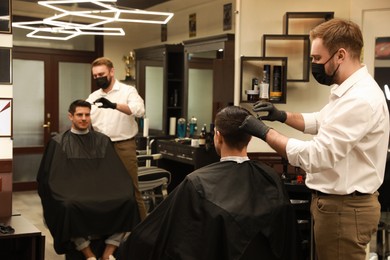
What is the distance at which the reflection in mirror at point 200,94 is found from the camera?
5.68 m

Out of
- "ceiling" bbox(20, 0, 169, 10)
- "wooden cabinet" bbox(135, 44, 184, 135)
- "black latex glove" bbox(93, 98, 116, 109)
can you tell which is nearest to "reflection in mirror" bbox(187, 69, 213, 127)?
"wooden cabinet" bbox(135, 44, 184, 135)

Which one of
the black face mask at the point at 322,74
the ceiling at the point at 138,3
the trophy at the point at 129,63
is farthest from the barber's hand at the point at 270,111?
the trophy at the point at 129,63

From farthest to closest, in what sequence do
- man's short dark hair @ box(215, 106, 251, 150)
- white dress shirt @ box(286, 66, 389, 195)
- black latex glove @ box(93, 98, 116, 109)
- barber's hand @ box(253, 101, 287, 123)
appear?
black latex glove @ box(93, 98, 116, 109) < barber's hand @ box(253, 101, 287, 123) < man's short dark hair @ box(215, 106, 251, 150) < white dress shirt @ box(286, 66, 389, 195)

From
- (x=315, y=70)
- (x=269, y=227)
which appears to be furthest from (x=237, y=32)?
(x=269, y=227)

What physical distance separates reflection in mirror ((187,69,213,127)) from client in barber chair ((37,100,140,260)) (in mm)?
2084

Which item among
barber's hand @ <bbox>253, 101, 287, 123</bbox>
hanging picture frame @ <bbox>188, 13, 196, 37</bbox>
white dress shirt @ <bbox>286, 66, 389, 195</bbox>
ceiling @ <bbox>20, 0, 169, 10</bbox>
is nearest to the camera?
white dress shirt @ <bbox>286, 66, 389, 195</bbox>

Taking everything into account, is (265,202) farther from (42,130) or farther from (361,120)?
(42,130)

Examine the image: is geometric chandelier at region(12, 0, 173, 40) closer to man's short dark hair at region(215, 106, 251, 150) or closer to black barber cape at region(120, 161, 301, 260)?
man's short dark hair at region(215, 106, 251, 150)

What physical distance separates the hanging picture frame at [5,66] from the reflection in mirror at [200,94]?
286cm

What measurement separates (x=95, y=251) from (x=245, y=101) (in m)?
Answer: 1.63

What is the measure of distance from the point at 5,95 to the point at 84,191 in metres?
0.85

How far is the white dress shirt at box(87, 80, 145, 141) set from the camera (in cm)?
395

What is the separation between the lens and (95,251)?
3475mm

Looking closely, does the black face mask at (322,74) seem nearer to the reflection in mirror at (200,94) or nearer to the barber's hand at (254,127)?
the barber's hand at (254,127)
